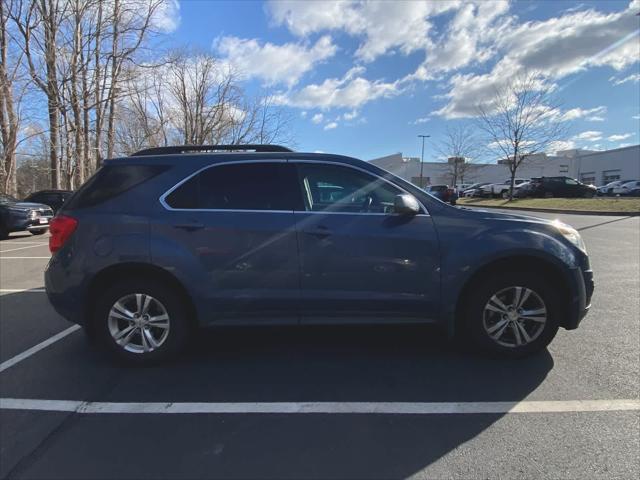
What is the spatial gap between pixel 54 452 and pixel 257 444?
1.28 metres

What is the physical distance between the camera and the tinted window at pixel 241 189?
3623mm

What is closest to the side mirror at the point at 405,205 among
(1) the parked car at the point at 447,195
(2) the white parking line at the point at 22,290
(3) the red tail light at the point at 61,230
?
(3) the red tail light at the point at 61,230

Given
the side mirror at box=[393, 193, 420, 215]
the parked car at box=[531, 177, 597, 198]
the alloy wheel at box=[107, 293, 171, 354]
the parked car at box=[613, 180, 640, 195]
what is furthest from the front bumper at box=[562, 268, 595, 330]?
the parked car at box=[613, 180, 640, 195]

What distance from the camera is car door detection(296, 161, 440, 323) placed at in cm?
353

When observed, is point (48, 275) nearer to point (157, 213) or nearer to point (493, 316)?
point (157, 213)

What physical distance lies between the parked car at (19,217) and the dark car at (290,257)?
488 inches

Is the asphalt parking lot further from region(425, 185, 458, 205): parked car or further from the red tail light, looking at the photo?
region(425, 185, 458, 205): parked car

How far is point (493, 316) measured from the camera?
12.1 feet

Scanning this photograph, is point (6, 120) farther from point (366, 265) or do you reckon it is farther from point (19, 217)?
point (366, 265)

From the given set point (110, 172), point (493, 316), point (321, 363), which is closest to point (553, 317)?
point (493, 316)

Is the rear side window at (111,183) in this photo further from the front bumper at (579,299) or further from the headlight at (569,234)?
the front bumper at (579,299)

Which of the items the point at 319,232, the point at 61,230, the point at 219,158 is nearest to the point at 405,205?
the point at 319,232

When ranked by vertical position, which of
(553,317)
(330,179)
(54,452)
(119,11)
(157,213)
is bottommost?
(54,452)

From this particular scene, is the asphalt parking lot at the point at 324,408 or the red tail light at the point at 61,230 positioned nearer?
the asphalt parking lot at the point at 324,408
